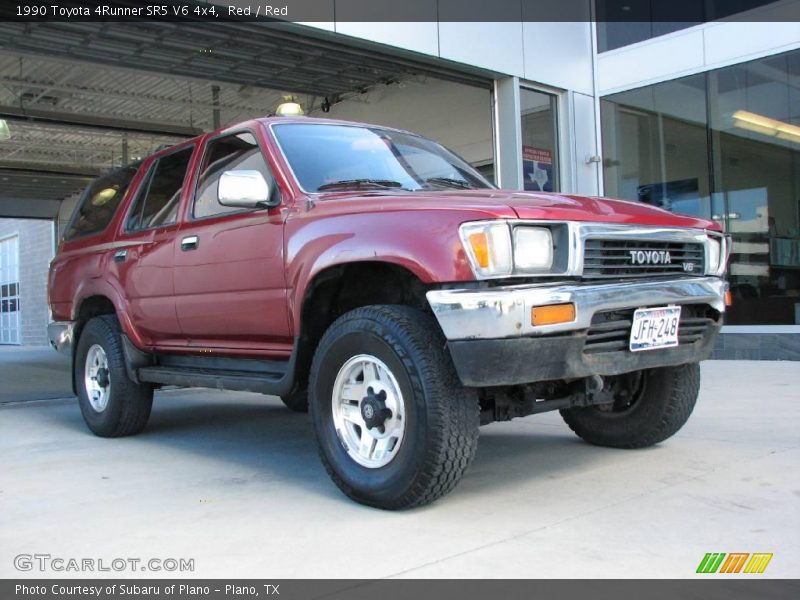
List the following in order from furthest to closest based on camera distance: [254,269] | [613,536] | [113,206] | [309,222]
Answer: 1. [113,206]
2. [254,269]
3. [309,222]
4. [613,536]

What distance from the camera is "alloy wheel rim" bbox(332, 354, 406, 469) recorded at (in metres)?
3.56

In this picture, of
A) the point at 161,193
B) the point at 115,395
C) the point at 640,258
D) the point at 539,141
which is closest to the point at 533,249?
the point at 640,258

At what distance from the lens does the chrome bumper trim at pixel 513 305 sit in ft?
10.4

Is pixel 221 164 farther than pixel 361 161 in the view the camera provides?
Yes

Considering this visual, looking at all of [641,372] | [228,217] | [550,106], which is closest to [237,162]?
[228,217]

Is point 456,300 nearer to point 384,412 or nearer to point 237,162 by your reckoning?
point 384,412

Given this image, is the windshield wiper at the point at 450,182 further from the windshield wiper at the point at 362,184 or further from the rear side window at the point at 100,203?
the rear side window at the point at 100,203

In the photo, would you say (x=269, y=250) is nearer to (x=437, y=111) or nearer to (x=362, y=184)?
(x=362, y=184)

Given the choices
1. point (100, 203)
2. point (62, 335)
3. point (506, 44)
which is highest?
point (506, 44)

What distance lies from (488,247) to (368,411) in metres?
0.97

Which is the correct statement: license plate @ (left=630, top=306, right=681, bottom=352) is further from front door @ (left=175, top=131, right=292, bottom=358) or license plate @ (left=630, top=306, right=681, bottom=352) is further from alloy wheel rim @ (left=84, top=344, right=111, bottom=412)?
alloy wheel rim @ (left=84, top=344, right=111, bottom=412)

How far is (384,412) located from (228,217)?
65.8 inches

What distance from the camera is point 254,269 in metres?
4.31

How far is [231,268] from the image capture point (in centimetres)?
449
